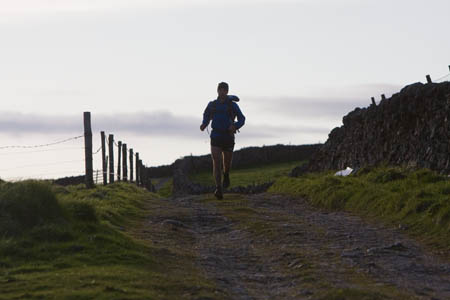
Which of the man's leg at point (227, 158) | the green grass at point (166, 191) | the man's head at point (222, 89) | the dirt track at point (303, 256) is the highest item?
the man's head at point (222, 89)

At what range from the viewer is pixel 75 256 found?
10594 mm

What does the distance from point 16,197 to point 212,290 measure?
4927 mm

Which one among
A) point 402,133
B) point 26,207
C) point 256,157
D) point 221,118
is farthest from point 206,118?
point 256,157

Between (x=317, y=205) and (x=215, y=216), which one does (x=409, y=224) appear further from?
(x=317, y=205)

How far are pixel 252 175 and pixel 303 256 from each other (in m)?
32.4

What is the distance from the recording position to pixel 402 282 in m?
9.05

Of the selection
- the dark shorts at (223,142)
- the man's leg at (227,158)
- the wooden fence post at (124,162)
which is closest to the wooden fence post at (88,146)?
the man's leg at (227,158)

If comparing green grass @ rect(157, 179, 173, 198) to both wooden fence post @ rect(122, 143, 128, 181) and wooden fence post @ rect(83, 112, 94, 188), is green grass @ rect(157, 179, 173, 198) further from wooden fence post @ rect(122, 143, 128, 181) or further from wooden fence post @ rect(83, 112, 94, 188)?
wooden fence post @ rect(83, 112, 94, 188)

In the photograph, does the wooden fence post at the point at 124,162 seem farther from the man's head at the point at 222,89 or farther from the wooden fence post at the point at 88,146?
the man's head at the point at 222,89

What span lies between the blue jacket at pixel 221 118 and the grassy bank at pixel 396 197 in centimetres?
259

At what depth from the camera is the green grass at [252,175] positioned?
3762cm

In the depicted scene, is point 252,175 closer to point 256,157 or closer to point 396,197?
point 256,157

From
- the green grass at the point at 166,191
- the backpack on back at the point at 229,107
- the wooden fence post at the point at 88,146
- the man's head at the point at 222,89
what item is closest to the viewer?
the man's head at the point at 222,89

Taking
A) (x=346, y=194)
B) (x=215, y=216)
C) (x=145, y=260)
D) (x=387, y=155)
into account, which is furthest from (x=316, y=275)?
(x=387, y=155)
